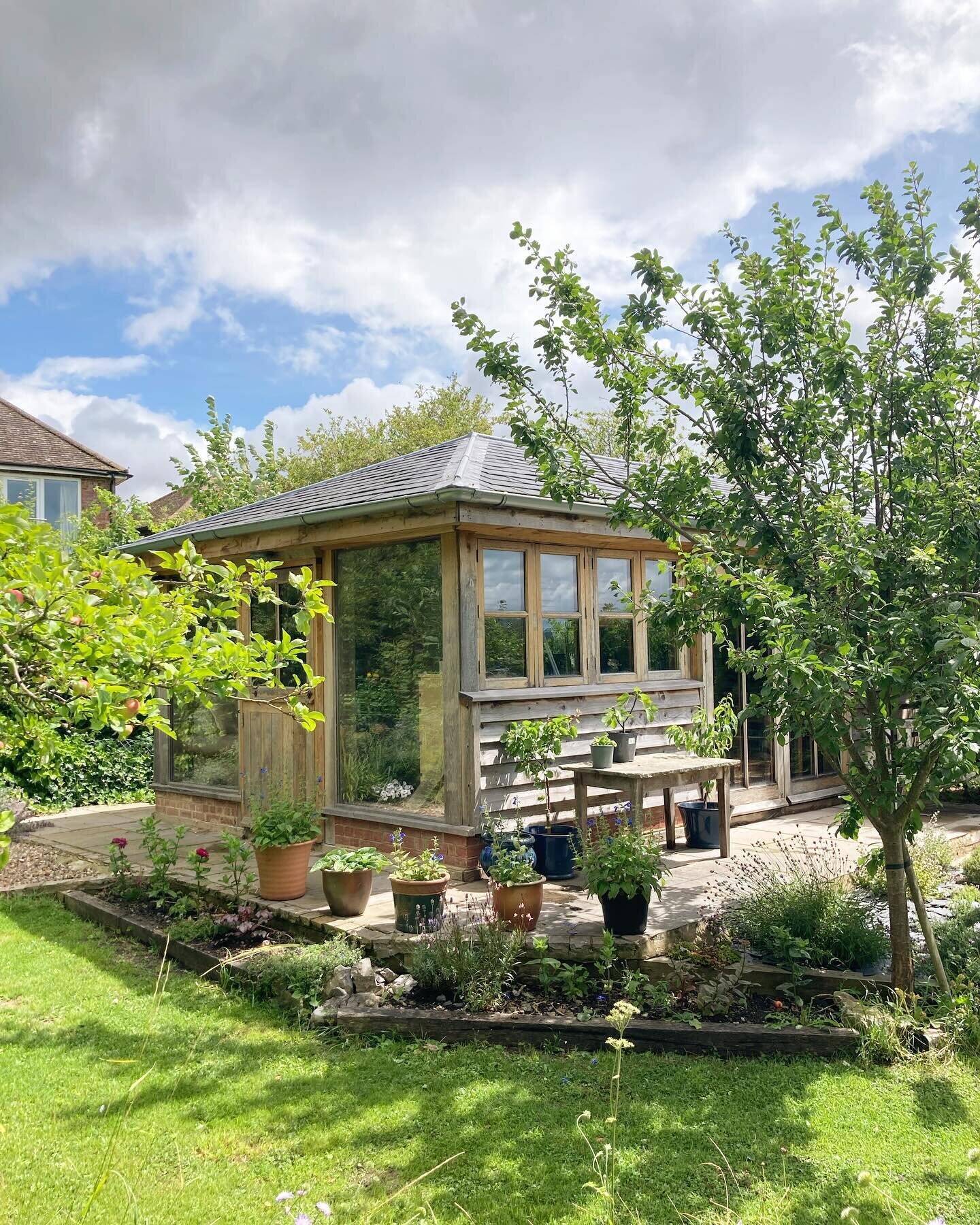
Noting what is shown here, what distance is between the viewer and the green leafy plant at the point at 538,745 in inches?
277

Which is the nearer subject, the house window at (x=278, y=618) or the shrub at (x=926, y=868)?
the shrub at (x=926, y=868)

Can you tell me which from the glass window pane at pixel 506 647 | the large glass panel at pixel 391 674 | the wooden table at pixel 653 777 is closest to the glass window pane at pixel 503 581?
the glass window pane at pixel 506 647

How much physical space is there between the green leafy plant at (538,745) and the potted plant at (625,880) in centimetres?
174

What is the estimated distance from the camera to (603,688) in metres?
8.16

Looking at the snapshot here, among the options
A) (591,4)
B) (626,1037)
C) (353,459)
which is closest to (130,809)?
(626,1037)

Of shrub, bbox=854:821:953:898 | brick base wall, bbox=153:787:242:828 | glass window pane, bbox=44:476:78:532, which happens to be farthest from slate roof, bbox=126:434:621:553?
Answer: glass window pane, bbox=44:476:78:532

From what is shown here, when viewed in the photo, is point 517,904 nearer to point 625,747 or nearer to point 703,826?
point 625,747

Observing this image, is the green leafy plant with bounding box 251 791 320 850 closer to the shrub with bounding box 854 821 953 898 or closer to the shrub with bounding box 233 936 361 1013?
the shrub with bounding box 233 936 361 1013

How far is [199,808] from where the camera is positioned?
978cm

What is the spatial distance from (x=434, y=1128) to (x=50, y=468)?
23857 mm

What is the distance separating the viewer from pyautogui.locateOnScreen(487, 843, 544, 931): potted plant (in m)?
5.41

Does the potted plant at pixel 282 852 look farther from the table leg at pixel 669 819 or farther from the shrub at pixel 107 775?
the shrub at pixel 107 775

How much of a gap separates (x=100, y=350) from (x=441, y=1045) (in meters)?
19.2

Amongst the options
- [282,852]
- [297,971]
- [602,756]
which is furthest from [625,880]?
[282,852]
